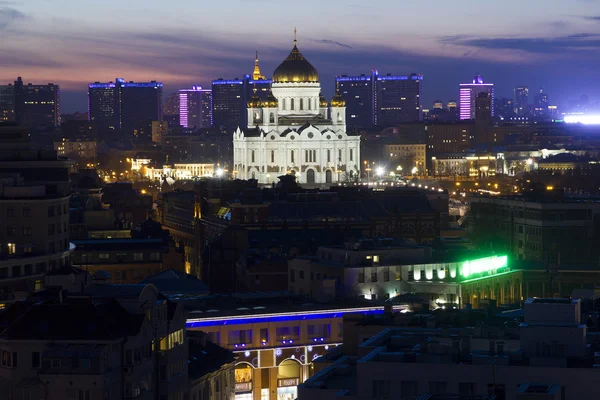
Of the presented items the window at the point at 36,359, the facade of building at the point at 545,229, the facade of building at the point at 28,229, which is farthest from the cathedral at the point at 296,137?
the window at the point at 36,359

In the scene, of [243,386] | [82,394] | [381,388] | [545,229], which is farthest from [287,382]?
[545,229]

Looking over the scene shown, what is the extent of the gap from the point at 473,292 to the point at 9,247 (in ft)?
59.0

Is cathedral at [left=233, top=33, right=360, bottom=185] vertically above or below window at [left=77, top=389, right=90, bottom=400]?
above

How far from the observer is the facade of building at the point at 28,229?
60844 mm

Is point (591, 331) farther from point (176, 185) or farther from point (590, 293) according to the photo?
point (176, 185)

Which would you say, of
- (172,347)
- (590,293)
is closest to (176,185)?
(590,293)

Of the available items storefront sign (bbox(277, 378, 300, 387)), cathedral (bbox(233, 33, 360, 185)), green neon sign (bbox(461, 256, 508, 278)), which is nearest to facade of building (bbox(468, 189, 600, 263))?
green neon sign (bbox(461, 256, 508, 278))

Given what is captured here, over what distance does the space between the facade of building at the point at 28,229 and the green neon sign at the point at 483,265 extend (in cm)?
1536

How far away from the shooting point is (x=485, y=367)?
111ft

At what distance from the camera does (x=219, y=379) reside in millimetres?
45906

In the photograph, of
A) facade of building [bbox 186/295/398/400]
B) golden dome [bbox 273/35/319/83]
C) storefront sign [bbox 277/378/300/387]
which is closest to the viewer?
facade of building [bbox 186/295/398/400]

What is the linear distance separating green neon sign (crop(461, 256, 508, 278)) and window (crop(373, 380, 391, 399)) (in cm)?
3837

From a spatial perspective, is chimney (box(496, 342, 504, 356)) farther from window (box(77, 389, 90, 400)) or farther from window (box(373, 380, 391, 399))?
window (box(77, 389, 90, 400))

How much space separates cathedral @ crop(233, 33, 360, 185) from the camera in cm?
18525
